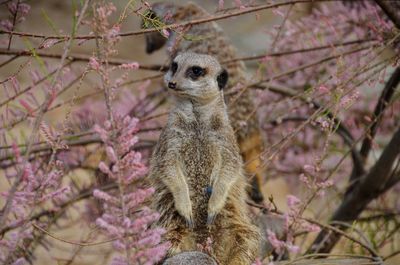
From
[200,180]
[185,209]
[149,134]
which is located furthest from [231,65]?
[185,209]

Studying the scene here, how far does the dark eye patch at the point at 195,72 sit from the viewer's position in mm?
2244

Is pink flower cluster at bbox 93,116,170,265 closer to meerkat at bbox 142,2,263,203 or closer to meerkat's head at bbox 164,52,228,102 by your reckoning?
meerkat's head at bbox 164,52,228,102

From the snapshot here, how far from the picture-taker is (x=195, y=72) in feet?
7.41

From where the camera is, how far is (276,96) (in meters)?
4.52

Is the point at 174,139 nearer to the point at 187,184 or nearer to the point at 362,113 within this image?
the point at 187,184

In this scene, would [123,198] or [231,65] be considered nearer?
[123,198]

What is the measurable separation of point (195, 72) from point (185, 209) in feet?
1.52

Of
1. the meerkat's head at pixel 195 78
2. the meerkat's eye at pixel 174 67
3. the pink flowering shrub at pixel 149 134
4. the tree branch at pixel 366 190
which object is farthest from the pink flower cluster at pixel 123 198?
the tree branch at pixel 366 190

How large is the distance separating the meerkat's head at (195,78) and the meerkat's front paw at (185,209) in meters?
0.34

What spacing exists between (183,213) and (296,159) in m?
2.71

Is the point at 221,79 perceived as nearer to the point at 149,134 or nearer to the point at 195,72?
the point at 195,72

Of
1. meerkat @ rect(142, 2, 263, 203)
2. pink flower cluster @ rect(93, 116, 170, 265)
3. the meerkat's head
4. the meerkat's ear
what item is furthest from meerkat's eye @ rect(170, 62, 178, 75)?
meerkat @ rect(142, 2, 263, 203)

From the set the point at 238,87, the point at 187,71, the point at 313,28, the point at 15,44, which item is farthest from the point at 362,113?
the point at 15,44

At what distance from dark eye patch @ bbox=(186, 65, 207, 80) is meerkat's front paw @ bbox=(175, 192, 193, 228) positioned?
41 centimetres
